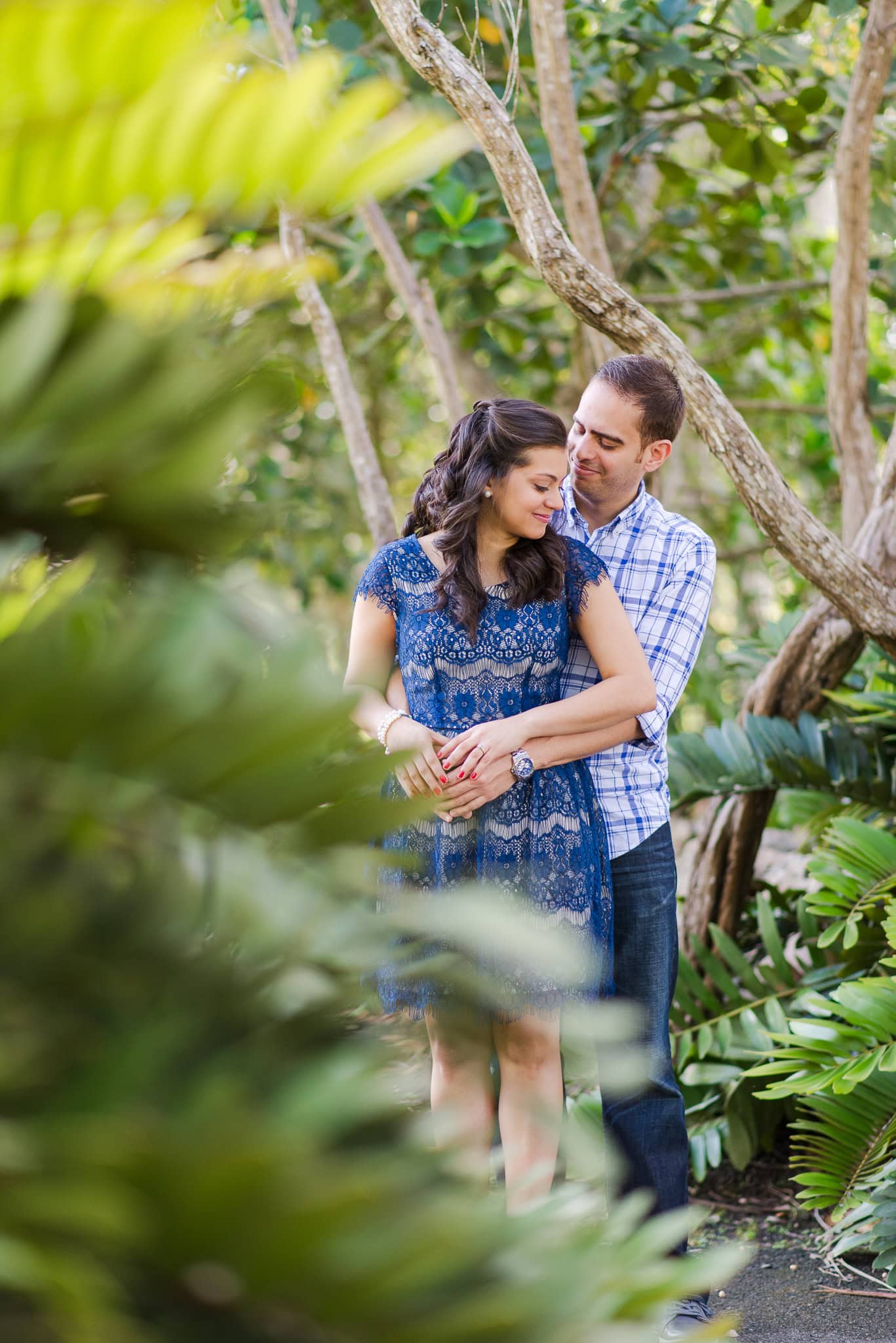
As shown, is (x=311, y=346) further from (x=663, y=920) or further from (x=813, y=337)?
(x=663, y=920)

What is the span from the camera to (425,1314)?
370mm

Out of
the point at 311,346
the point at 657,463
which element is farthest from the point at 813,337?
the point at 657,463

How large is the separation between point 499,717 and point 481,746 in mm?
111

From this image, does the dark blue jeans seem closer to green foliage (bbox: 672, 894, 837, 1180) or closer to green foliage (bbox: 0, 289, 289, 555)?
green foliage (bbox: 672, 894, 837, 1180)

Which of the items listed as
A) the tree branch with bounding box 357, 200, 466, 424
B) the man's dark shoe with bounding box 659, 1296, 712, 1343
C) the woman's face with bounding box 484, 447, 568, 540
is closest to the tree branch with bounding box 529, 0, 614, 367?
the tree branch with bounding box 357, 200, 466, 424

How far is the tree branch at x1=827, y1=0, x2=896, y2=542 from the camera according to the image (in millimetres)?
2633

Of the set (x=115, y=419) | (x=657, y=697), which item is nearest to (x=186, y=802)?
(x=115, y=419)

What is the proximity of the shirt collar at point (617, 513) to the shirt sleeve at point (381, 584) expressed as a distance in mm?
370

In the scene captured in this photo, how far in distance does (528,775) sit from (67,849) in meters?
1.52

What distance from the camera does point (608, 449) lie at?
83.5 inches

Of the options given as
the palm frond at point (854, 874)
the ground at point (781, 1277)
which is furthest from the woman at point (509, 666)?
the palm frond at point (854, 874)

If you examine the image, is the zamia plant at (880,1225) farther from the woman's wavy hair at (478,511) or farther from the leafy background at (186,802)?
the leafy background at (186,802)

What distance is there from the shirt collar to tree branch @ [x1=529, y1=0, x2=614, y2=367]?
49 cm

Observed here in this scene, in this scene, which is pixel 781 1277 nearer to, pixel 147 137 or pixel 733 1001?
pixel 733 1001
